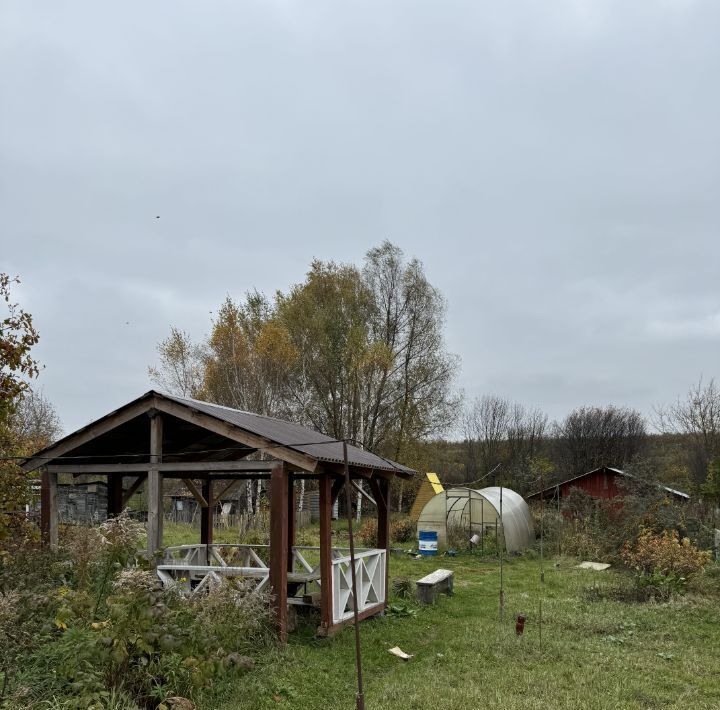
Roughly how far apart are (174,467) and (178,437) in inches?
95.8

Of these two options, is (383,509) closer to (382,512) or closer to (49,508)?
(382,512)

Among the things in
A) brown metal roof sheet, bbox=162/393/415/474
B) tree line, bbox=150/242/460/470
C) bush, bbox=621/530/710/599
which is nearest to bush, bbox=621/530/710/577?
bush, bbox=621/530/710/599

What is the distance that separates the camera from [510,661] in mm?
7828

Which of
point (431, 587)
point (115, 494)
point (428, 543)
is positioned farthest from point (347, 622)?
point (428, 543)

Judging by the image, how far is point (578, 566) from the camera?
16.7 metres

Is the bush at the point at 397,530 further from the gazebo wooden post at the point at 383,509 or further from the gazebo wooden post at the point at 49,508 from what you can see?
the gazebo wooden post at the point at 49,508

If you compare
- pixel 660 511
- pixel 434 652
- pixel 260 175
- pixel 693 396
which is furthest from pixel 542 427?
pixel 434 652

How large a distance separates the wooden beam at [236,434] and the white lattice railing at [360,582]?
183cm

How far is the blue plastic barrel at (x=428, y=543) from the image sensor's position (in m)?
19.5

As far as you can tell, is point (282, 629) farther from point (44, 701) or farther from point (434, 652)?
point (44, 701)

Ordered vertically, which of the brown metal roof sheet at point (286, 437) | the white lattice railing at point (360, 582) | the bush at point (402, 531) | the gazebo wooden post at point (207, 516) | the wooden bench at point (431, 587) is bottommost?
the bush at point (402, 531)

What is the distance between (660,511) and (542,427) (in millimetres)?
Answer: 25598

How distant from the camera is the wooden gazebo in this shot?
8109 millimetres

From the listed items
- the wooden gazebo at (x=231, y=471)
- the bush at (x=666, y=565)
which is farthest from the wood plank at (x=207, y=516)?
the bush at (x=666, y=565)
